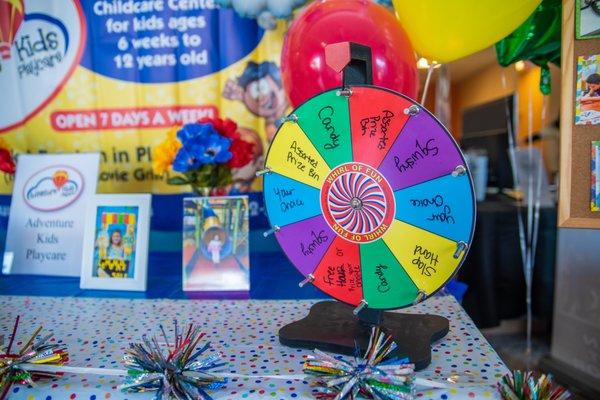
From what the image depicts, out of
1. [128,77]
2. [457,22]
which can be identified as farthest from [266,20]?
[457,22]

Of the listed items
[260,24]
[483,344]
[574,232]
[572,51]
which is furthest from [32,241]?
[574,232]

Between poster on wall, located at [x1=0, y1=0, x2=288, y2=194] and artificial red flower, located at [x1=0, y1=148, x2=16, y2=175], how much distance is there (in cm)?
21

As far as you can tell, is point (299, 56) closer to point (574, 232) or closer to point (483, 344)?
point (483, 344)

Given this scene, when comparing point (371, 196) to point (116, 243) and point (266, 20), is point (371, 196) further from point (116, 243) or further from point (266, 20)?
point (266, 20)

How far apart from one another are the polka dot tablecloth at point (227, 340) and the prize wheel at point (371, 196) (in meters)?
0.13

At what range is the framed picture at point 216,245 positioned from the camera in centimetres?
101

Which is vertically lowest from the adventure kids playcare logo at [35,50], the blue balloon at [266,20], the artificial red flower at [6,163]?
the artificial red flower at [6,163]

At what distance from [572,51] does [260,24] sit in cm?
99

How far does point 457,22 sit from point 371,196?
0.47 metres

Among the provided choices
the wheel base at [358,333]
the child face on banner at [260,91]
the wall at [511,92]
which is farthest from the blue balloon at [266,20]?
the wall at [511,92]

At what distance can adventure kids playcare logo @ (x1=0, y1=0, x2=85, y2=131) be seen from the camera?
1475 millimetres

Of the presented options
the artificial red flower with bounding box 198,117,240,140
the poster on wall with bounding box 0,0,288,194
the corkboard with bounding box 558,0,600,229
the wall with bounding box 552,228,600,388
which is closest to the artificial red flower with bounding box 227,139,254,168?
the artificial red flower with bounding box 198,117,240,140

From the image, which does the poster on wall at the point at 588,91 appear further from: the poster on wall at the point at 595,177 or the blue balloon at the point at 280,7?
the blue balloon at the point at 280,7

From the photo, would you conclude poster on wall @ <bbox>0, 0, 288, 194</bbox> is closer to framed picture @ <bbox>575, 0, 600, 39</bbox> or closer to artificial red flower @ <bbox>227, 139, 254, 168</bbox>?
artificial red flower @ <bbox>227, 139, 254, 168</bbox>
